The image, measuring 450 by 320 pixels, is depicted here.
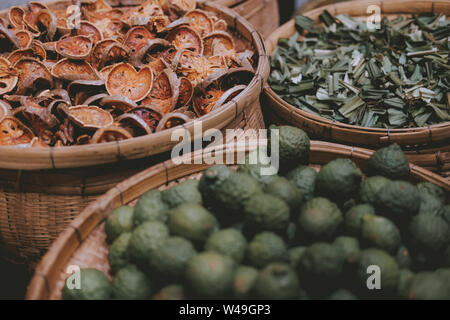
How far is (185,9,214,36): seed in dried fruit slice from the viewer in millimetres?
2432

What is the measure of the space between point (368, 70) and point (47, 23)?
1824 millimetres

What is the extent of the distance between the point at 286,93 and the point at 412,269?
4.51ft

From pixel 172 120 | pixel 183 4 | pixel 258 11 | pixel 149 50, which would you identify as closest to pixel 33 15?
pixel 149 50

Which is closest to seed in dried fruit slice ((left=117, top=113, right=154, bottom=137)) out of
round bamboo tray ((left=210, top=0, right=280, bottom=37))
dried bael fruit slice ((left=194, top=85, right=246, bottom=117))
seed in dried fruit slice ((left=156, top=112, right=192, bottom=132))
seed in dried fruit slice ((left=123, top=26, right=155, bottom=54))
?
seed in dried fruit slice ((left=156, top=112, right=192, bottom=132))

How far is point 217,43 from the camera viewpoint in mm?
2314

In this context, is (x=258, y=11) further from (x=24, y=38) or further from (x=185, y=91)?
(x=24, y=38)

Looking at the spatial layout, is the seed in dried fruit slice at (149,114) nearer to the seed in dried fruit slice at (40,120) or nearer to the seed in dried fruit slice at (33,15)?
the seed in dried fruit slice at (40,120)

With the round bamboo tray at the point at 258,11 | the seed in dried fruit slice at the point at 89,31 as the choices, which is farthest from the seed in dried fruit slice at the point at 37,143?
the round bamboo tray at the point at 258,11

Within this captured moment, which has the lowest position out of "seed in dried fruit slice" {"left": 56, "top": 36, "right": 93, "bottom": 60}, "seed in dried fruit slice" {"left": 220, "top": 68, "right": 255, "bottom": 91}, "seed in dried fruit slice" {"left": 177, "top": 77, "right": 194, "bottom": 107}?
"seed in dried fruit slice" {"left": 177, "top": 77, "right": 194, "bottom": 107}

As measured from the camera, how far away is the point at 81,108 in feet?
5.92

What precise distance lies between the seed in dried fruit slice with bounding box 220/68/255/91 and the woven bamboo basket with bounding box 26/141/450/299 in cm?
52

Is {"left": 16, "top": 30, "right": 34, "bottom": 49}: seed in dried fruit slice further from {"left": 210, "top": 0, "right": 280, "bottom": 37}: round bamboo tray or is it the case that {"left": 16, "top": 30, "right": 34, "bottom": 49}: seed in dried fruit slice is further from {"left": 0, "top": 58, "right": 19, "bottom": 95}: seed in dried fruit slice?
{"left": 210, "top": 0, "right": 280, "bottom": 37}: round bamboo tray
